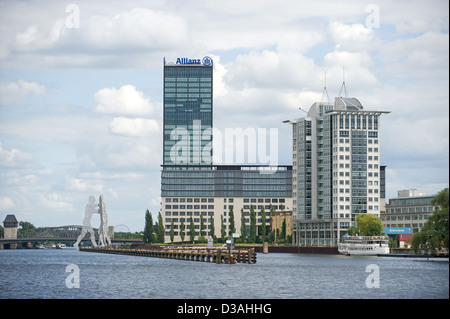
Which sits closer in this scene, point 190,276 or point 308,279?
point 308,279

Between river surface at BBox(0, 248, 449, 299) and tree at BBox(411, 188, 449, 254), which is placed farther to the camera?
tree at BBox(411, 188, 449, 254)

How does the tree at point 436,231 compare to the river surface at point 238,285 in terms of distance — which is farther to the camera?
the tree at point 436,231

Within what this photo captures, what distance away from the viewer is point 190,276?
142375 mm

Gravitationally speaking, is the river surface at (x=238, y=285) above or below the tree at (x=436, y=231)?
below

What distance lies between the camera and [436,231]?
16412 cm

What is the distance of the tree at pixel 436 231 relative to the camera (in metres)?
158

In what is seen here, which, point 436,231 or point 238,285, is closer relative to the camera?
point 238,285

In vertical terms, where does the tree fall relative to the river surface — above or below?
above

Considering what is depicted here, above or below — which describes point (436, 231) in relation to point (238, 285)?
above

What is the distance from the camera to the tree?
519 feet
